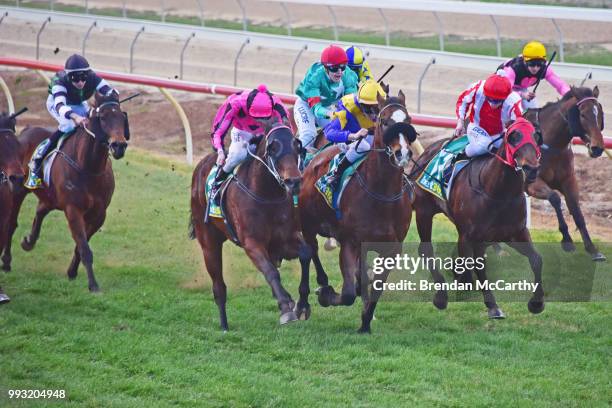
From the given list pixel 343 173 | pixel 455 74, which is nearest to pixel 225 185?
pixel 343 173

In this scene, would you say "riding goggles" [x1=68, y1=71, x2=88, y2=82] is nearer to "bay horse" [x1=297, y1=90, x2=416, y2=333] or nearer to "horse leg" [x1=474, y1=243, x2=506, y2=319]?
"bay horse" [x1=297, y1=90, x2=416, y2=333]

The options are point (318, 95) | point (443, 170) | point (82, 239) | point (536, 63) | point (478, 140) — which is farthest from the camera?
point (82, 239)

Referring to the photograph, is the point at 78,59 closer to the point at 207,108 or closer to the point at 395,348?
the point at 395,348

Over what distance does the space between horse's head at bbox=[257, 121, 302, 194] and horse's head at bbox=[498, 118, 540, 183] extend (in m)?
1.69

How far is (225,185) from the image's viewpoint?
10.1 metres

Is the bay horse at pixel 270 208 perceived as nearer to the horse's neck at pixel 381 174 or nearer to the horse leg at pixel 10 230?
the horse's neck at pixel 381 174

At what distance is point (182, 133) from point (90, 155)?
7577 mm

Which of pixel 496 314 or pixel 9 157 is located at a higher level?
pixel 9 157

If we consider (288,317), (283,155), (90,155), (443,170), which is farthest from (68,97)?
(288,317)

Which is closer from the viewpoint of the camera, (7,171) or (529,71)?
(7,171)

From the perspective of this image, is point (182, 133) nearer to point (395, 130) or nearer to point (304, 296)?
point (304, 296)

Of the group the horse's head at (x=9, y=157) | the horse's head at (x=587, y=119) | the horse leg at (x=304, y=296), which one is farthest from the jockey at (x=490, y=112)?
the horse's head at (x=9, y=157)

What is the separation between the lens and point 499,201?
32.2 ft

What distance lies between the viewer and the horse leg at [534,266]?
31.8 ft
